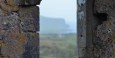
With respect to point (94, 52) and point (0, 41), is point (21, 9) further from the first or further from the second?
point (94, 52)

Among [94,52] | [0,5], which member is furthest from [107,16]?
[0,5]

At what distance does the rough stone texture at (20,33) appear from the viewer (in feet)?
17.3

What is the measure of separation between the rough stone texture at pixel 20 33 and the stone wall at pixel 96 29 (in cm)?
84

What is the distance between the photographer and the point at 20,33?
→ 538 centimetres

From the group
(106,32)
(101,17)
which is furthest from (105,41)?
(101,17)

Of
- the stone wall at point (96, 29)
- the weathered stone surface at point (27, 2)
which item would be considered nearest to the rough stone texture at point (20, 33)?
the weathered stone surface at point (27, 2)

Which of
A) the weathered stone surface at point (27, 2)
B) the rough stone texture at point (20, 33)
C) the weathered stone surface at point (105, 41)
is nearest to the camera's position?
the rough stone texture at point (20, 33)

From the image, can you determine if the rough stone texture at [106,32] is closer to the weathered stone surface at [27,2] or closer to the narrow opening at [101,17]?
the narrow opening at [101,17]

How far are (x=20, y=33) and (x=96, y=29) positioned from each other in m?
1.12

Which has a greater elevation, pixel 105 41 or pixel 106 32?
pixel 106 32

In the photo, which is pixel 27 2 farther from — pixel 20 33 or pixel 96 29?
pixel 96 29

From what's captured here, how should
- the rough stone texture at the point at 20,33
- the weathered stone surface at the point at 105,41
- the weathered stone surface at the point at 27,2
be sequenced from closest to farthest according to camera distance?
1. the rough stone texture at the point at 20,33
2. the weathered stone surface at the point at 27,2
3. the weathered stone surface at the point at 105,41

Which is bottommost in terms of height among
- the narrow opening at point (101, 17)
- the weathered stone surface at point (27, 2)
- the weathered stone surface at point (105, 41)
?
the weathered stone surface at point (105, 41)

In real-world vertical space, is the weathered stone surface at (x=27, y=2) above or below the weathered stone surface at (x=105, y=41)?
above
